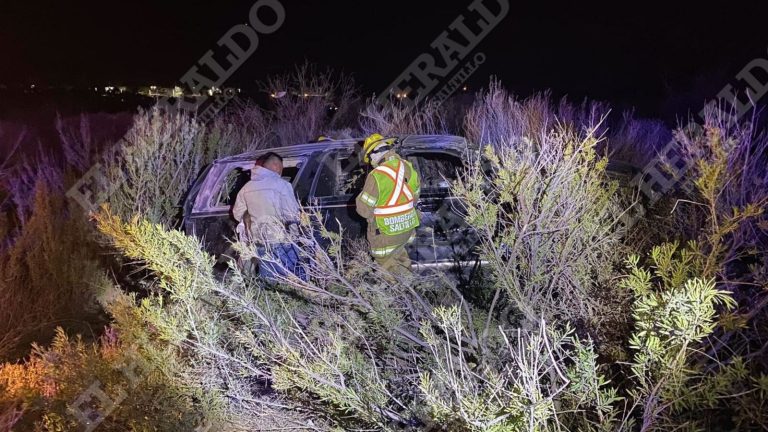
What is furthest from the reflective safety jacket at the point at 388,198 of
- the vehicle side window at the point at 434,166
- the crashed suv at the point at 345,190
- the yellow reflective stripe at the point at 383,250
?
the vehicle side window at the point at 434,166

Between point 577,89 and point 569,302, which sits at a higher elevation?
point 577,89

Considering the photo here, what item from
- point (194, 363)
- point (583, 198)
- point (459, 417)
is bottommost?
point (194, 363)

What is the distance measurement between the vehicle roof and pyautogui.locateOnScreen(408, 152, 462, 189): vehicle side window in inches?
3.7

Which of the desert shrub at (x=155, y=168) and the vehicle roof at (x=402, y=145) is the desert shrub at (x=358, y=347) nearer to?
the vehicle roof at (x=402, y=145)

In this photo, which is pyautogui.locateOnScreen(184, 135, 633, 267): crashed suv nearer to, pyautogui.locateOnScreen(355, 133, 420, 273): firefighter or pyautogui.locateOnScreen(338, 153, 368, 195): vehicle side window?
pyautogui.locateOnScreen(338, 153, 368, 195): vehicle side window

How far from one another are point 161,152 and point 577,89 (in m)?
26.2

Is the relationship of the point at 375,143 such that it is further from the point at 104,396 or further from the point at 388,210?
the point at 104,396

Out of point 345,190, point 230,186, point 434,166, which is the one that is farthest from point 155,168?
point 434,166

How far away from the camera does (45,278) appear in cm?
536

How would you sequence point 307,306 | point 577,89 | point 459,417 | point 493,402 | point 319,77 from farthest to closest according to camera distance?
point 577,89
point 319,77
point 307,306
point 493,402
point 459,417

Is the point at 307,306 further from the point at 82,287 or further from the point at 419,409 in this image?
the point at 82,287

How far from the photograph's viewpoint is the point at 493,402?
201cm

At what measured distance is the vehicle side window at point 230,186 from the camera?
6090mm

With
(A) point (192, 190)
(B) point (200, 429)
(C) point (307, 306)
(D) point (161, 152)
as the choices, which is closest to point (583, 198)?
(C) point (307, 306)
